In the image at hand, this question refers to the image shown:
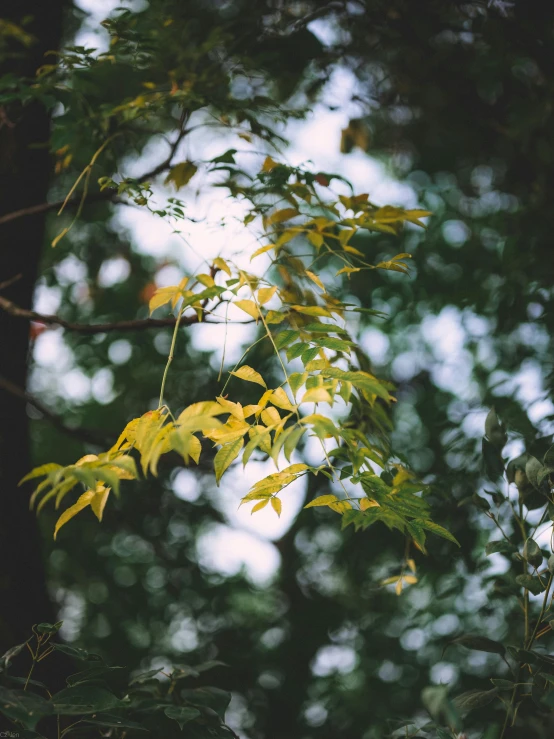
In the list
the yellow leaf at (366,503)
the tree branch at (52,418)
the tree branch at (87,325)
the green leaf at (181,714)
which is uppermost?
the tree branch at (87,325)

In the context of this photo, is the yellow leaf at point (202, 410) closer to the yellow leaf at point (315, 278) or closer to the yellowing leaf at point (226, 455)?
the yellowing leaf at point (226, 455)

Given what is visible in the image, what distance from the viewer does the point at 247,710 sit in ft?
14.2

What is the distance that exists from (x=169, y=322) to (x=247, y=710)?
3.89 m

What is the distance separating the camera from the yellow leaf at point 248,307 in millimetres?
1021

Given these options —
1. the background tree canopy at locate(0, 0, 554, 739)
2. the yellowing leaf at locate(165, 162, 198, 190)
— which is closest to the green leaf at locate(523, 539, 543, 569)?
the background tree canopy at locate(0, 0, 554, 739)

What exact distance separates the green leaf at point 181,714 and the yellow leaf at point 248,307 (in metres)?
0.71

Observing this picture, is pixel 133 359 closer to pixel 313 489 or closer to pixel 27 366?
pixel 313 489

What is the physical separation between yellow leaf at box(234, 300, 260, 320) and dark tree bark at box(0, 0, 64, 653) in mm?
1002


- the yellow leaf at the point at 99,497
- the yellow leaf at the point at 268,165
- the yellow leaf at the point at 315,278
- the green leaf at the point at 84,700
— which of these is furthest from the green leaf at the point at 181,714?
the yellow leaf at the point at 268,165

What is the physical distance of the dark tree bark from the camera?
1.58 m

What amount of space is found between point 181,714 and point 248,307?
736mm

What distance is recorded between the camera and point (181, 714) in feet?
3.64

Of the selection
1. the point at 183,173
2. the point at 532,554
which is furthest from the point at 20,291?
the point at 532,554

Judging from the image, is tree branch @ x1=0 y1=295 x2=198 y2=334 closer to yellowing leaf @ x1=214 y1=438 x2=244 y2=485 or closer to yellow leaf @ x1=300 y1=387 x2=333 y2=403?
yellowing leaf @ x1=214 y1=438 x2=244 y2=485
